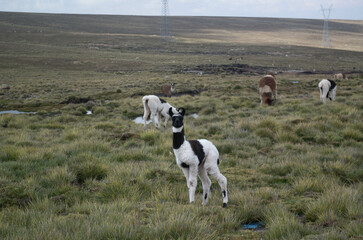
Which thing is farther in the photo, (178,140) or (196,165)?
(178,140)

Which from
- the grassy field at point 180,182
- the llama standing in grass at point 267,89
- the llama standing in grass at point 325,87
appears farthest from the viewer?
the llama standing in grass at point 267,89

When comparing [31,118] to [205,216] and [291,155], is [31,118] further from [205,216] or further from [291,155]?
[205,216]

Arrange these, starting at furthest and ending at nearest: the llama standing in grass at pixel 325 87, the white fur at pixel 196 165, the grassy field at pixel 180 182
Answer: the llama standing in grass at pixel 325 87 < the white fur at pixel 196 165 < the grassy field at pixel 180 182

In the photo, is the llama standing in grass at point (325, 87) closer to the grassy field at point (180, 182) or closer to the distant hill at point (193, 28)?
the grassy field at point (180, 182)

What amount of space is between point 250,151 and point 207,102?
11.1 metres

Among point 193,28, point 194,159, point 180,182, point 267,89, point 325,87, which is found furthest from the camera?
point 193,28

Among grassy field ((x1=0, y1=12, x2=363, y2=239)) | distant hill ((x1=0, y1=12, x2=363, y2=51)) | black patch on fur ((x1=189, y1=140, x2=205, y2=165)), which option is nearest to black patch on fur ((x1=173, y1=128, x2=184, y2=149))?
black patch on fur ((x1=189, y1=140, x2=205, y2=165))

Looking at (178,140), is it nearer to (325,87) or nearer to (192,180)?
(192,180)

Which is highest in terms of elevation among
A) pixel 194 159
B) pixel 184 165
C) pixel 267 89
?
pixel 194 159

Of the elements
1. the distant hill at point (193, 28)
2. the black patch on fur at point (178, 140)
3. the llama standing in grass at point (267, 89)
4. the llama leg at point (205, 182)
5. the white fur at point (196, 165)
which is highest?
the distant hill at point (193, 28)

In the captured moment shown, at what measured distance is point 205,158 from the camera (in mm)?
5219

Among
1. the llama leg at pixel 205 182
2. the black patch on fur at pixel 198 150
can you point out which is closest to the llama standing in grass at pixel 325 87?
the llama leg at pixel 205 182

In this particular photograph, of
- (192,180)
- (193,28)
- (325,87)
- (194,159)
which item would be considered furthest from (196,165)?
(193,28)

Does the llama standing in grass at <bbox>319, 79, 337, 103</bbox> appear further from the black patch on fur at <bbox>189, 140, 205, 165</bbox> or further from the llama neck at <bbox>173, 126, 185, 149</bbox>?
the llama neck at <bbox>173, 126, 185, 149</bbox>
